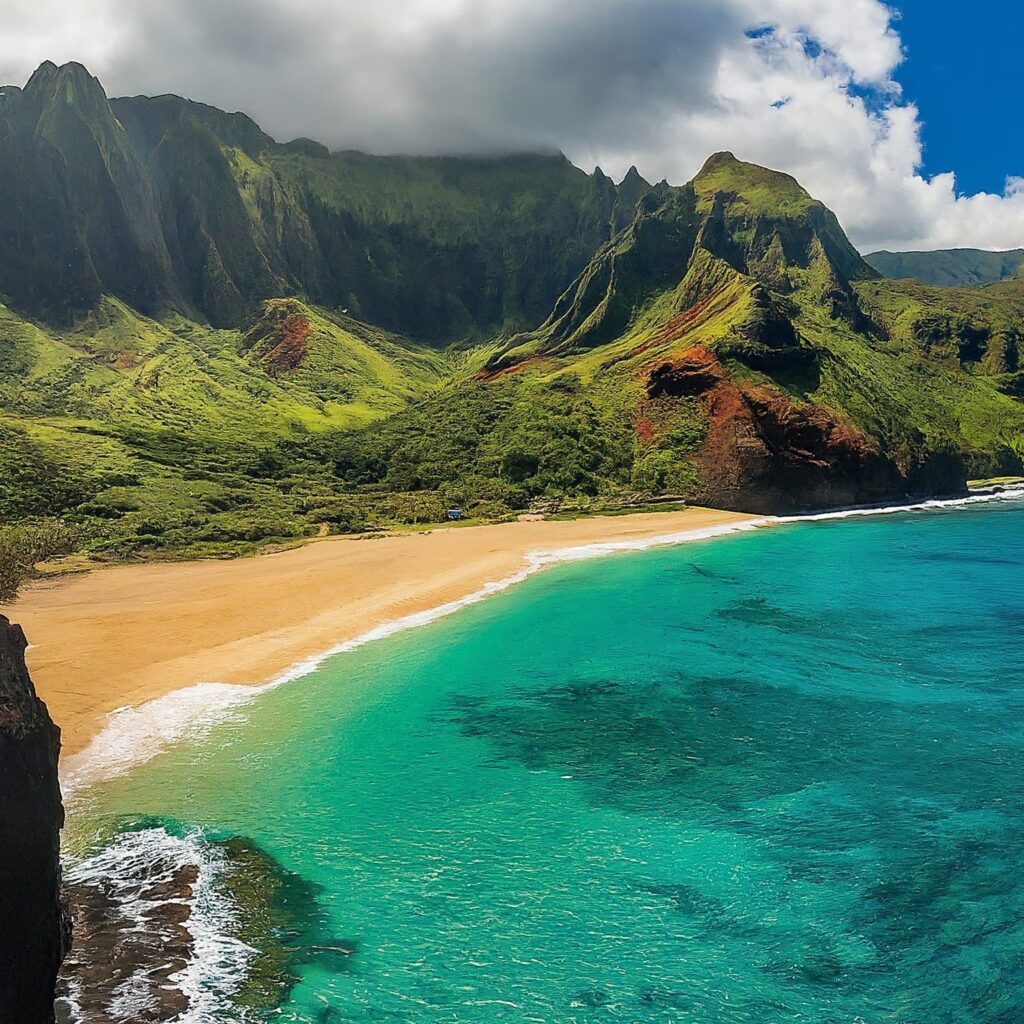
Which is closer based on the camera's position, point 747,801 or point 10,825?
point 10,825

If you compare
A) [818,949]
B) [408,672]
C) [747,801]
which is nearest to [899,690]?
[747,801]

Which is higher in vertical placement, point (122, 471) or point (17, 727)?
point (122, 471)

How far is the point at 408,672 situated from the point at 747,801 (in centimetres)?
1707

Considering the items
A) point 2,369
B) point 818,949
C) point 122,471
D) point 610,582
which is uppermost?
point 2,369

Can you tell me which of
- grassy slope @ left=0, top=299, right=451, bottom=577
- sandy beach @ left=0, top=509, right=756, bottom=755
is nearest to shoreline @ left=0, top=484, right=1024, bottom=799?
sandy beach @ left=0, top=509, right=756, bottom=755

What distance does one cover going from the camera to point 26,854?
40.1 feet

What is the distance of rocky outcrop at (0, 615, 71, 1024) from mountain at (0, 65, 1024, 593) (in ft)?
134

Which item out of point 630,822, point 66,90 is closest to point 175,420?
point 66,90

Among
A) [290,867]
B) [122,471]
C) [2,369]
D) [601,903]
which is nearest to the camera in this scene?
[601,903]

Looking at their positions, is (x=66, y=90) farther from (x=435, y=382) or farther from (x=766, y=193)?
(x=766, y=193)

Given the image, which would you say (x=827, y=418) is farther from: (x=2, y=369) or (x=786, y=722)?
(x=2, y=369)

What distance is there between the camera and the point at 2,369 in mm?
138125

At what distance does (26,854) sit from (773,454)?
87.7 metres

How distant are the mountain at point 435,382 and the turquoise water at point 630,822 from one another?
33.8 meters
